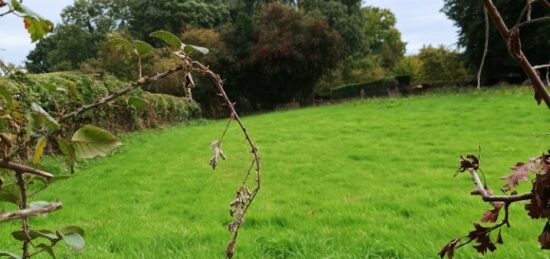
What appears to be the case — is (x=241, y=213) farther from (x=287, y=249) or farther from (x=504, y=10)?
(x=504, y=10)

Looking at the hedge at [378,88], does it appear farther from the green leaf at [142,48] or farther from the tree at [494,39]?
the green leaf at [142,48]

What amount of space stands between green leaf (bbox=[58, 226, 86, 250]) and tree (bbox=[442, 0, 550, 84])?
2080 centimetres

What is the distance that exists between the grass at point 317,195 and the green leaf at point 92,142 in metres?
0.86

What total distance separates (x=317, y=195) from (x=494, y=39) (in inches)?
735

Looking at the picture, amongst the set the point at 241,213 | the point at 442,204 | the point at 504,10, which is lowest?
the point at 442,204

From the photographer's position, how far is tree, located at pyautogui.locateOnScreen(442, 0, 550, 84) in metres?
20.0

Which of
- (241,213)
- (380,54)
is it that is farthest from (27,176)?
(380,54)

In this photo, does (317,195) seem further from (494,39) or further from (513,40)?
(494,39)

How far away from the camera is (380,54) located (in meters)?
46.0

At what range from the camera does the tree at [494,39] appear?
2000cm

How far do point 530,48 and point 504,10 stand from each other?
1914 millimetres

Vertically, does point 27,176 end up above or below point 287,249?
above

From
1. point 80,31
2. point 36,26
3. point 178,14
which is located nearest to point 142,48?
point 36,26

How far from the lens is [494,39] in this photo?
69.2 ft
